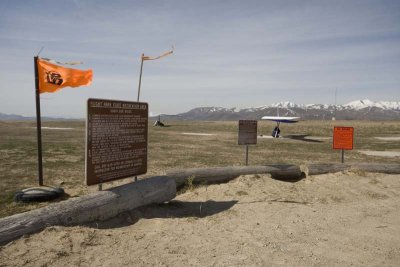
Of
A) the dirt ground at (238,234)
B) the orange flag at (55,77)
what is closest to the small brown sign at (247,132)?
the dirt ground at (238,234)

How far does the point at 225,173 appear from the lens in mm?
11664

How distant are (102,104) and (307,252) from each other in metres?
5.02

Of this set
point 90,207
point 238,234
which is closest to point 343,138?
point 238,234

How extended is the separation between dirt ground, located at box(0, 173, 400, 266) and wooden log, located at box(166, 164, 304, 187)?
49 centimetres

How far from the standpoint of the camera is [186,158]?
18.5 meters

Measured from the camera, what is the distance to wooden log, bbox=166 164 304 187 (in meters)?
10.8

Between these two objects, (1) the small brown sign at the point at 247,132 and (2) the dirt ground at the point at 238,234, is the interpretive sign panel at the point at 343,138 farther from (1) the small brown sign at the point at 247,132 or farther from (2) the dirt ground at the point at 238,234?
(2) the dirt ground at the point at 238,234

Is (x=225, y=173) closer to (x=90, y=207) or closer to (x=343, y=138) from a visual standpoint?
(x=90, y=207)

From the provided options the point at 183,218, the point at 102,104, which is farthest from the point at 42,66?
the point at 183,218

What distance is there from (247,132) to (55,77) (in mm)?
7093

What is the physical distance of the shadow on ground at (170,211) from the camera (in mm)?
7636

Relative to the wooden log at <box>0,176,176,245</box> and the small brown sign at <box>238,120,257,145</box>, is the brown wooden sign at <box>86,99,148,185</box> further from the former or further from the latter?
the small brown sign at <box>238,120,257,145</box>

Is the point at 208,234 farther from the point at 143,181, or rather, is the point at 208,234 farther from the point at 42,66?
the point at 42,66

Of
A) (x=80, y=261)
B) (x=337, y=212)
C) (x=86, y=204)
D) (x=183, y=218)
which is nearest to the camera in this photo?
(x=80, y=261)
